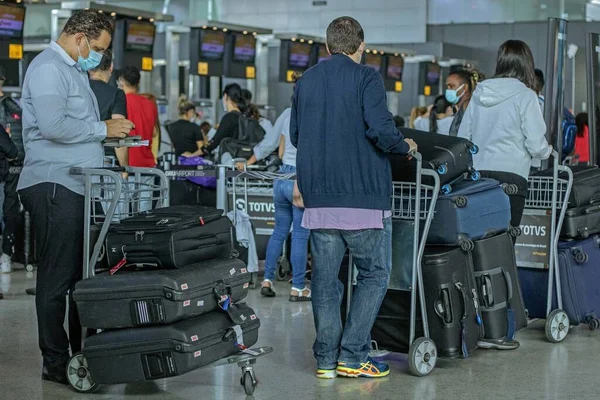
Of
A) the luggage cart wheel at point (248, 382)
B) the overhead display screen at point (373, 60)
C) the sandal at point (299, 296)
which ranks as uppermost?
the overhead display screen at point (373, 60)

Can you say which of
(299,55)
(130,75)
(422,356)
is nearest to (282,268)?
(130,75)

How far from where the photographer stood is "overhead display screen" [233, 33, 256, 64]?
681 inches

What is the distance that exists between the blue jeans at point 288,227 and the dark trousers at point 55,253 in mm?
2680

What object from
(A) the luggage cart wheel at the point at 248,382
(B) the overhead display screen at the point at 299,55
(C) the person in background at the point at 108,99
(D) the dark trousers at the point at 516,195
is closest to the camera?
(A) the luggage cart wheel at the point at 248,382

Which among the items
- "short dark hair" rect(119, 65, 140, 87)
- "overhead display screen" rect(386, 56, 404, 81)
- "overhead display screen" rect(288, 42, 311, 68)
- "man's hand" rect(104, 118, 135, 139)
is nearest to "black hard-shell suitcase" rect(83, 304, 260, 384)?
"man's hand" rect(104, 118, 135, 139)

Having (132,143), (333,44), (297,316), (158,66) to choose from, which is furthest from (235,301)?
(158,66)

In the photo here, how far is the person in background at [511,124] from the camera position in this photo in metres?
5.71

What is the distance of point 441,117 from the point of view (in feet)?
32.0

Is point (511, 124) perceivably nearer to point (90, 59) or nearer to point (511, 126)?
point (511, 126)

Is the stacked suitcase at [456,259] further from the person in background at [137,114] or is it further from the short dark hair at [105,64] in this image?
the person in background at [137,114]

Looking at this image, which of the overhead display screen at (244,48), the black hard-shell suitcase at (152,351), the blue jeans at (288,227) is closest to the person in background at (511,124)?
the blue jeans at (288,227)

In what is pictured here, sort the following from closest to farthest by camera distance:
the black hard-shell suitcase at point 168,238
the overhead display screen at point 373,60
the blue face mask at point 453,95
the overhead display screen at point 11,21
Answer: the black hard-shell suitcase at point 168,238 → the blue face mask at point 453,95 → the overhead display screen at point 11,21 → the overhead display screen at point 373,60

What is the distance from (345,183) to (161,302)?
99 cm

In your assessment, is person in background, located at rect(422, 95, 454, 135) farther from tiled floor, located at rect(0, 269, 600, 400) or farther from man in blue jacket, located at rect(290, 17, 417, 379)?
man in blue jacket, located at rect(290, 17, 417, 379)
